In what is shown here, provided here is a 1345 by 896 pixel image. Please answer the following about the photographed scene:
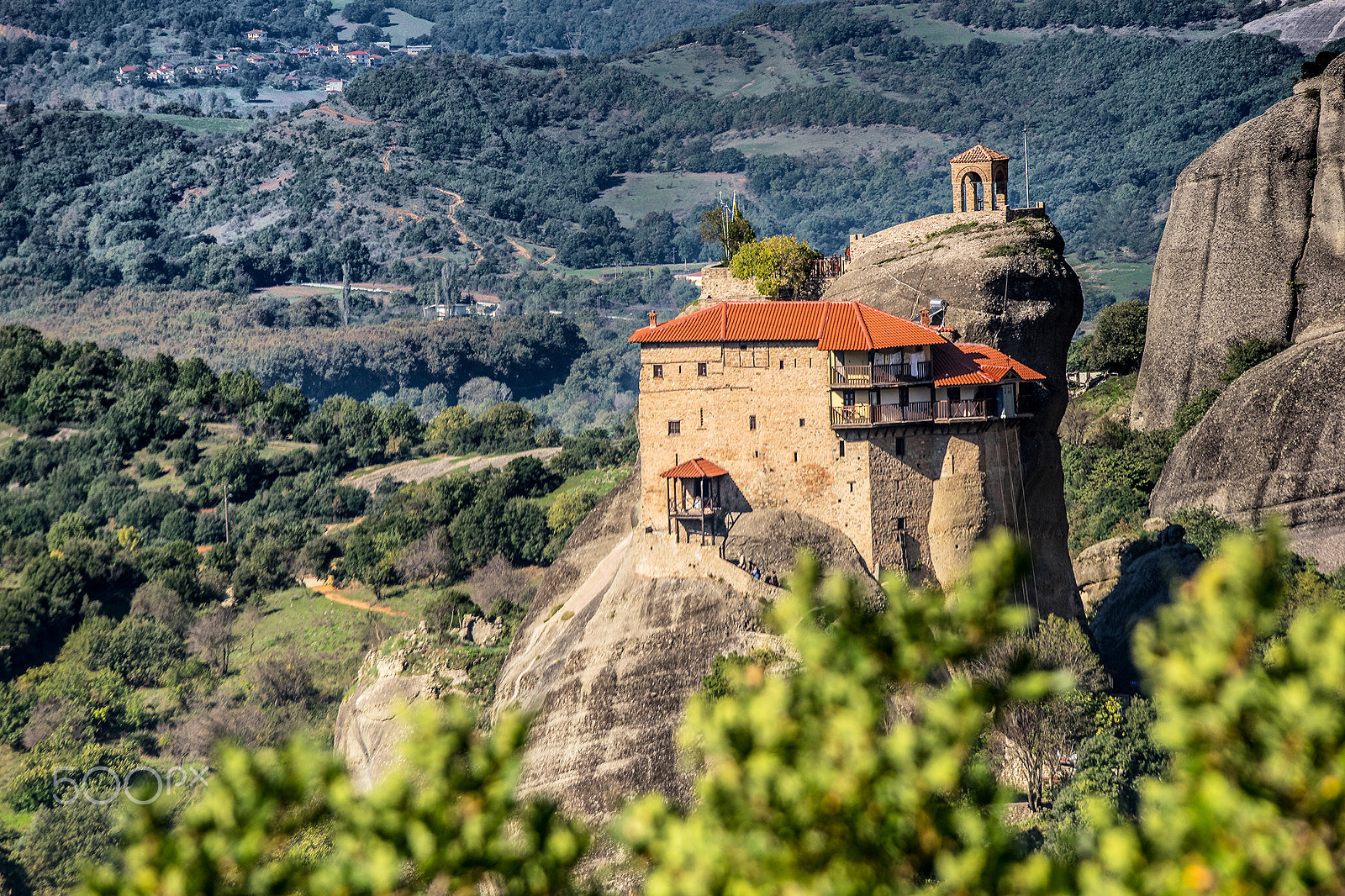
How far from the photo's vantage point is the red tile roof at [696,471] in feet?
174

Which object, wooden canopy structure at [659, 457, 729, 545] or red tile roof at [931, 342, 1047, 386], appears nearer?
wooden canopy structure at [659, 457, 729, 545]

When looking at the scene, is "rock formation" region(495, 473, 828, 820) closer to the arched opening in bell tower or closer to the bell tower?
the bell tower

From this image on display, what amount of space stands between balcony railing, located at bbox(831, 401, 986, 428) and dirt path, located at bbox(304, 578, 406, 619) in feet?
144

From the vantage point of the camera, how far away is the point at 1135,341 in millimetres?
90875

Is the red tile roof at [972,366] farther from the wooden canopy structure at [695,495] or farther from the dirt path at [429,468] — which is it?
the dirt path at [429,468]

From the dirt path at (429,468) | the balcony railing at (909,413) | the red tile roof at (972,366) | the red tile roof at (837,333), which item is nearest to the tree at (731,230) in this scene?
the red tile roof at (837,333)

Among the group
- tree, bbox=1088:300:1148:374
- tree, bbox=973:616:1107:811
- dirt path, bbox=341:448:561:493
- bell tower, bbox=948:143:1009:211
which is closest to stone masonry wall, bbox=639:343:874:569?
tree, bbox=973:616:1107:811

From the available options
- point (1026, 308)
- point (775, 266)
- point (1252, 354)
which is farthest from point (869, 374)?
point (1252, 354)

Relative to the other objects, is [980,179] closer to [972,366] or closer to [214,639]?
[972,366]

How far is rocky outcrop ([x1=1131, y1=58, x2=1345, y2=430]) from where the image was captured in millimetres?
74312

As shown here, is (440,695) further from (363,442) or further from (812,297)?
(363,442)

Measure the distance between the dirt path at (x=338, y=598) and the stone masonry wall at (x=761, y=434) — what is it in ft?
131

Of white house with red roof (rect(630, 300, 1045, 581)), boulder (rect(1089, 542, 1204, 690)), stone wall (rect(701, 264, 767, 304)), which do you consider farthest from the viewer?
stone wall (rect(701, 264, 767, 304))

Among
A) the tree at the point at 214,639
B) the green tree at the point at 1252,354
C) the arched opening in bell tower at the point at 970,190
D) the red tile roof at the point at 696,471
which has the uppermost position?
the arched opening in bell tower at the point at 970,190
